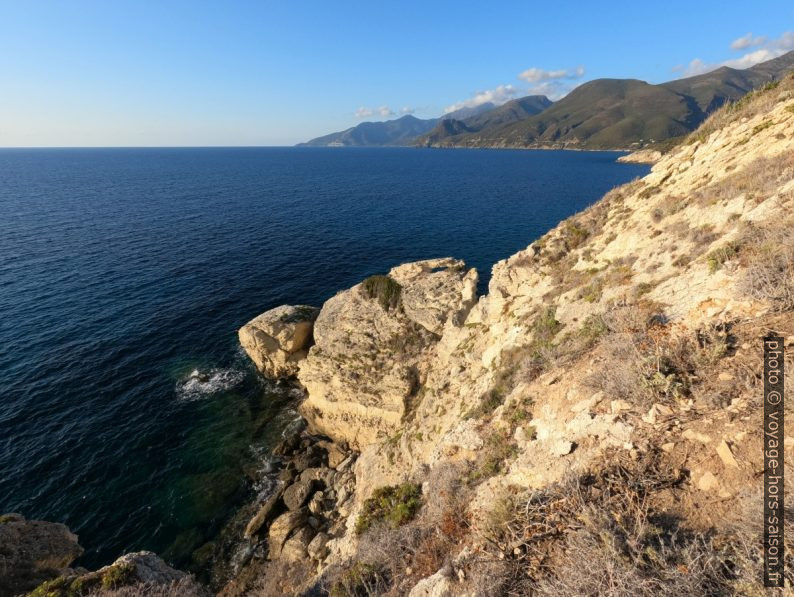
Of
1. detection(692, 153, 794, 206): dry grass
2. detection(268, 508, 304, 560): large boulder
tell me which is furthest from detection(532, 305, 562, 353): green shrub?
detection(268, 508, 304, 560): large boulder

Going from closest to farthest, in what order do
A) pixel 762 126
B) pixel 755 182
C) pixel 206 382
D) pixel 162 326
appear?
pixel 755 182, pixel 762 126, pixel 206 382, pixel 162 326

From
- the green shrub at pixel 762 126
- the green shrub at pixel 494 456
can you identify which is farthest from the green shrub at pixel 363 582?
the green shrub at pixel 762 126

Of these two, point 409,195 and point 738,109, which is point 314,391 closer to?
point 738,109

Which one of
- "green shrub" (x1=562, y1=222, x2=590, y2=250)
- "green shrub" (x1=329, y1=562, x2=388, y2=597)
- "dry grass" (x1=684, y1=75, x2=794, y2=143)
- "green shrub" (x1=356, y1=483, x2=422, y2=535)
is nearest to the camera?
"green shrub" (x1=329, y1=562, x2=388, y2=597)

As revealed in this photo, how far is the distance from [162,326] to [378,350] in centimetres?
2876

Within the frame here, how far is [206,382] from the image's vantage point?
1449 inches

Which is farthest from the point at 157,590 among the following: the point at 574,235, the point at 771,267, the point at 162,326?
the point at 162,326

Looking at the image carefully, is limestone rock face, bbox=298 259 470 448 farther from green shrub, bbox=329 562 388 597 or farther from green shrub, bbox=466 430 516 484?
green shrub, bbox=329 562 388 597

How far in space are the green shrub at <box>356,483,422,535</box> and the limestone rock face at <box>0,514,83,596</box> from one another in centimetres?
1212

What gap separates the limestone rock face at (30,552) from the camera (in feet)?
47.1

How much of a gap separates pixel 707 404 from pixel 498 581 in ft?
18.7

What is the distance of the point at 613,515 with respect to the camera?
690cm

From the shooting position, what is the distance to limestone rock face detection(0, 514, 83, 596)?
14.4 metres

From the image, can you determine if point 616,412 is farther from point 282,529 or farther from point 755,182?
point 282,529
